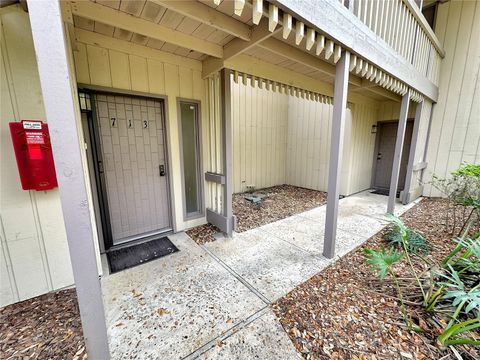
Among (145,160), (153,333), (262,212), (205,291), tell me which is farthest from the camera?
(262,212)

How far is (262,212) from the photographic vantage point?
4512mm

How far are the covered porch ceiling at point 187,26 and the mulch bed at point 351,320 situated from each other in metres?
2.52

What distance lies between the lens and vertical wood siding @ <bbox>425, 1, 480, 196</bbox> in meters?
4.66

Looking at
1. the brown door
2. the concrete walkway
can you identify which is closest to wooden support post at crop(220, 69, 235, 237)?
the concrete walkway

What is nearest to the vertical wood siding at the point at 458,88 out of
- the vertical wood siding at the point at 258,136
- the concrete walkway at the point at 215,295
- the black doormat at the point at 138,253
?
the concrete walkway at the point at 215,295

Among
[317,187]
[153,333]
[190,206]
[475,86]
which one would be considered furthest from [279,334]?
[475,86]

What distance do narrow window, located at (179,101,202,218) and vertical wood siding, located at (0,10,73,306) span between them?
1.67m

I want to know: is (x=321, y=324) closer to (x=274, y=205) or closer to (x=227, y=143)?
(x=227, y=143)

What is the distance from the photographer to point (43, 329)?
1.62m

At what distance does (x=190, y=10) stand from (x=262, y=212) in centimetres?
367

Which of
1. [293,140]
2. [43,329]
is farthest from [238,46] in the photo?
[293,140]

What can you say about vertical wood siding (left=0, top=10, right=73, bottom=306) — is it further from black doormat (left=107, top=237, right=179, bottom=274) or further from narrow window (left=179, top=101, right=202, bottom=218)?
narrow window (left=179, top=101, right=202, bottom=218)

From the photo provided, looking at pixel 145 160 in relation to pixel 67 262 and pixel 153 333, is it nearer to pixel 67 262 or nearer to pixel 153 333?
pixel 67 262

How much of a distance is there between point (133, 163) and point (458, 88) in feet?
24.8
